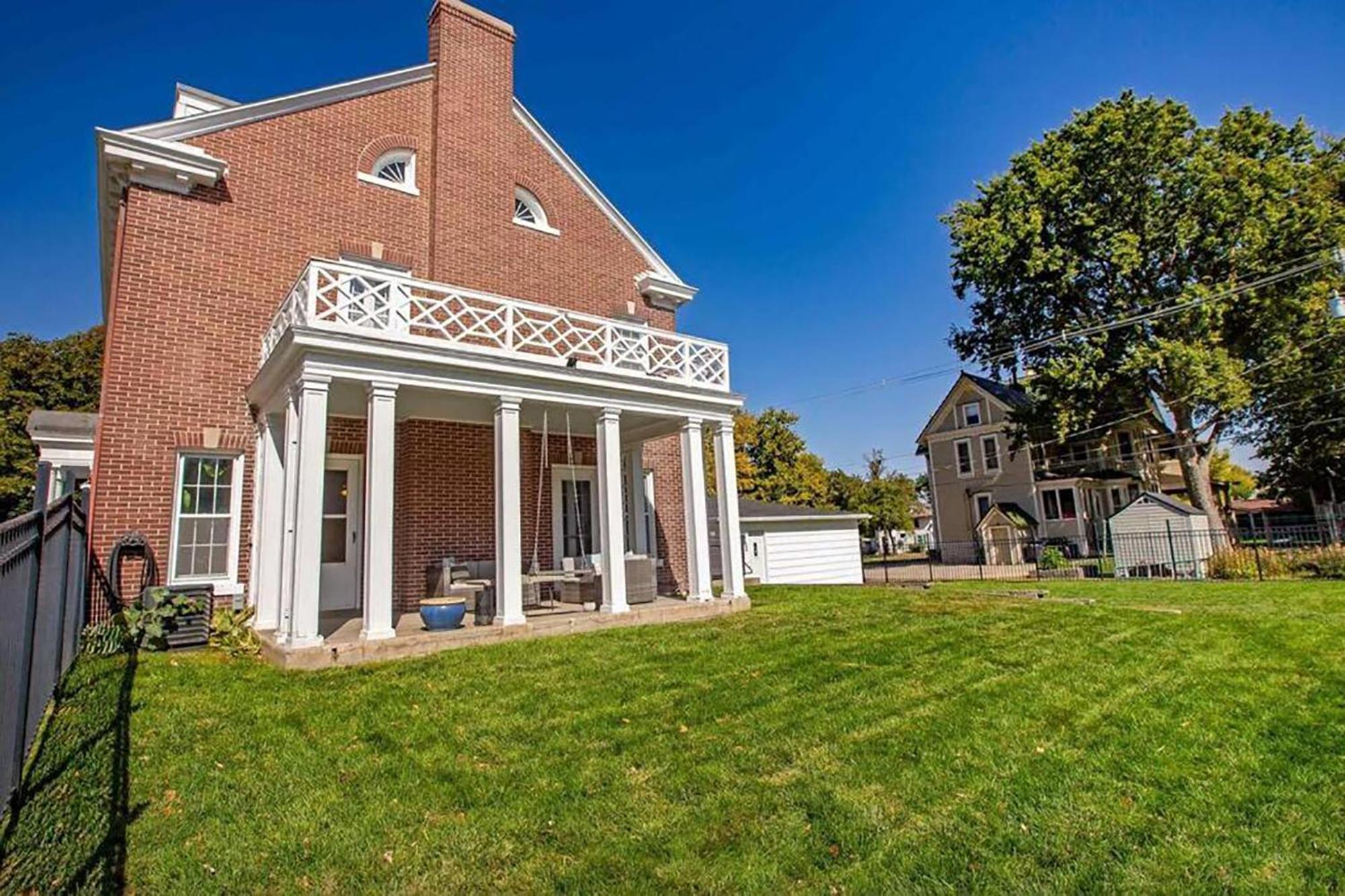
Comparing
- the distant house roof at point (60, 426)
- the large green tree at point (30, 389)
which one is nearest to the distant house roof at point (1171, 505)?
the distant house roof at point (60, 426)

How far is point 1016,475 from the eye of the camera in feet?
116

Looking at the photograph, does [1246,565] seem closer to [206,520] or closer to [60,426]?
[206,520]

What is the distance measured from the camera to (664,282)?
1560cm

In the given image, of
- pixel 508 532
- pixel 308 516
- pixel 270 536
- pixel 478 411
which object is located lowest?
pixel 508 532

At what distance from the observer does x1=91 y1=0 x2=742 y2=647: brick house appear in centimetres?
859

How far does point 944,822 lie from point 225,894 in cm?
362

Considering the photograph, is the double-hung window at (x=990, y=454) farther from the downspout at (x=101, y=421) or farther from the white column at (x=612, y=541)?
the downspout at (x=101, y=421)

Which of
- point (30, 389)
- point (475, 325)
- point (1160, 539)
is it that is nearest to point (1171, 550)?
point (1160, 539)

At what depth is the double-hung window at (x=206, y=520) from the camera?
31.5 ft

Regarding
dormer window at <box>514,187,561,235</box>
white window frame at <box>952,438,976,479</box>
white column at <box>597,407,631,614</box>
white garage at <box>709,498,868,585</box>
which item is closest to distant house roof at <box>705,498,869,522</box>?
white garage at <box>709,498,868,585</box>

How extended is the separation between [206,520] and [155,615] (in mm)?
1669

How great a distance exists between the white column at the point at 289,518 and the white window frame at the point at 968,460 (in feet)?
A: 118

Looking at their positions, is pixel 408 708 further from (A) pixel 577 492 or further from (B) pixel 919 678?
(A) pixel 577 492

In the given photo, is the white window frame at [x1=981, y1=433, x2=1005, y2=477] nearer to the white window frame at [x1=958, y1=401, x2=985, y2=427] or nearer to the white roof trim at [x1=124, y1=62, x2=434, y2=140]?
the white window frame at [x1=958, y1=401, x2=985, y2=427]
